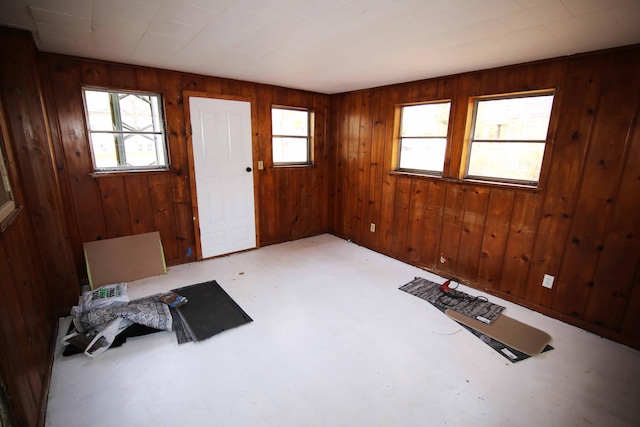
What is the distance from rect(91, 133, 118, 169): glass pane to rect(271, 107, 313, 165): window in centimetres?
193

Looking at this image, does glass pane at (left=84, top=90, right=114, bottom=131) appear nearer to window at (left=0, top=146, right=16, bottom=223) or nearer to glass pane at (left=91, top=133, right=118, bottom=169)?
glass pane at (left=91, top=133, right=118, bottom=169)

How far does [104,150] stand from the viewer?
311 centimetres

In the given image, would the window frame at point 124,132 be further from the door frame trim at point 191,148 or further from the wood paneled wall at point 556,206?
the wood paneled wall at point 556,206

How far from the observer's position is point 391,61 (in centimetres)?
271

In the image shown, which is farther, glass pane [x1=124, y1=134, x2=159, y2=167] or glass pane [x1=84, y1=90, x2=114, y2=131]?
glass pane [x1=124, y1=134, x2=159, y2=167]

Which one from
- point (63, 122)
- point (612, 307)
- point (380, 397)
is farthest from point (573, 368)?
point (63, 122)

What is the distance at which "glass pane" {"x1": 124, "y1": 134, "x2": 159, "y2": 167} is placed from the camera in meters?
3.25

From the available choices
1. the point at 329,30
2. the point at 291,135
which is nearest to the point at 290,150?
the point at 291,135

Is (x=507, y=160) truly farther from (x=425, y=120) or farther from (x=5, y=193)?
(x=5, y=193)

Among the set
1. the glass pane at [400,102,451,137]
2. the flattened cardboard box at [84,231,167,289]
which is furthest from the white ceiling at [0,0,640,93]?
the flattened cardboard box at [84,231,167,289]

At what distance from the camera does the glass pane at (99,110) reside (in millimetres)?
2959

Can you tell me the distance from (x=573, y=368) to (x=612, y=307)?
0.73 metres

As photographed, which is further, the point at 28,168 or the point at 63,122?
the point at 63,122

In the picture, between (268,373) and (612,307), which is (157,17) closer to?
(268,373)
